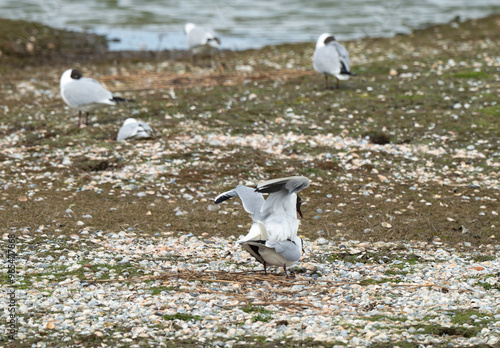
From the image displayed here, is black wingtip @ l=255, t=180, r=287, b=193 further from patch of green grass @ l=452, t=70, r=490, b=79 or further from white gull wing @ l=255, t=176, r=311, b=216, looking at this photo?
patch of green grass @ l=452, t=70, r=490, b=79

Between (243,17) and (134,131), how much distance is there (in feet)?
62.3

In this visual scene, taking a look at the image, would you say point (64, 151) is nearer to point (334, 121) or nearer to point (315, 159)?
point (315, 159)

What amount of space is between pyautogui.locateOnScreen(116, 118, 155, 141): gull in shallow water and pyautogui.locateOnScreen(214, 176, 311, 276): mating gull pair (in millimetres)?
4716

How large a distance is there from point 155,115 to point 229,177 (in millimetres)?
3373

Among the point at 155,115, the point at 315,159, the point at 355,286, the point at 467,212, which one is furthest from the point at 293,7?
the point at 355,286

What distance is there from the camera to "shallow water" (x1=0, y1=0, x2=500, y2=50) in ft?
79.2

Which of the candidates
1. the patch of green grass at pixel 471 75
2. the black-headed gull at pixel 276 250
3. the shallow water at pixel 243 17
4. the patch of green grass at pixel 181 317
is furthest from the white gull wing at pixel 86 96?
the shallow water at pixel 243 17

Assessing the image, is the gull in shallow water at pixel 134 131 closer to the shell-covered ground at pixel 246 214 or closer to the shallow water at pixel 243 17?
the shell-covered ground at pixel 246 214

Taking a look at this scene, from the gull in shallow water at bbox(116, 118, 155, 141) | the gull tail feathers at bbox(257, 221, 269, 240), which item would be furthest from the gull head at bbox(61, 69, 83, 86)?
the gull tail feathers at bbox(257, 221, 269, 240)

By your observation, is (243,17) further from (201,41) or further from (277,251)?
(277,251)

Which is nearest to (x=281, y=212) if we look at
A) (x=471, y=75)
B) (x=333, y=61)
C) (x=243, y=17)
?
(x=333, y=61)

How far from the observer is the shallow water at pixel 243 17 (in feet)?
79.2

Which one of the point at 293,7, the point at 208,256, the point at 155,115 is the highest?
the point at 293,7

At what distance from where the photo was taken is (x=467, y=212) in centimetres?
874
